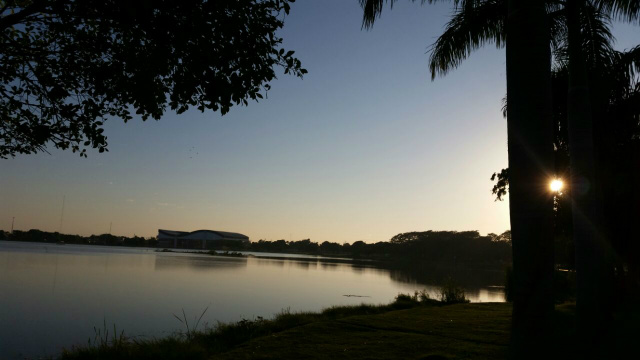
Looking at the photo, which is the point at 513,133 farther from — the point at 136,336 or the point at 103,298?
the point at 103,298

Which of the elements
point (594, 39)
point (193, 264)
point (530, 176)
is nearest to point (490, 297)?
point (594, 39)

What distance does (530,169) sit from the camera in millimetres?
4047

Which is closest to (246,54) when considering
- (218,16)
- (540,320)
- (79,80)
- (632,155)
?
(218,16)

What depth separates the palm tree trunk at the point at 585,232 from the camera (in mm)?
9164

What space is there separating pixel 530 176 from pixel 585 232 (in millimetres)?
6614

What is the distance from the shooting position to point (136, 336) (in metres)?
16.5

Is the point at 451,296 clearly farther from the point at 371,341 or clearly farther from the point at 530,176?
the point at 530,176

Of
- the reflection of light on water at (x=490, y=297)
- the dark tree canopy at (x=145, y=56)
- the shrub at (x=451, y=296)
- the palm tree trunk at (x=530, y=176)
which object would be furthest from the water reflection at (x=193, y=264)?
the palm tree trunk at (x=530, y=176)

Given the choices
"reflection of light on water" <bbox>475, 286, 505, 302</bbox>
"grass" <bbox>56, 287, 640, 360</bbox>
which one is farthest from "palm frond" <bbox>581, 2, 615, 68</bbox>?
"reflection of light on water" <bbox>475, 286, 505, 302</bbox>

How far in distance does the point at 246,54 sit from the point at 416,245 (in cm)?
15481

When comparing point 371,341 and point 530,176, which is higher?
point 530,176

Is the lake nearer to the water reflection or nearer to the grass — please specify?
the grass

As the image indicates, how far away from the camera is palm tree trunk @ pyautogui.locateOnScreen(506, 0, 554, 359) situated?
151 inches

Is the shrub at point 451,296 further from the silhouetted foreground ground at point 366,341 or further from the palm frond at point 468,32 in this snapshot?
the palm frond at point 468,32
